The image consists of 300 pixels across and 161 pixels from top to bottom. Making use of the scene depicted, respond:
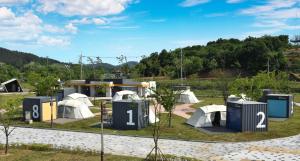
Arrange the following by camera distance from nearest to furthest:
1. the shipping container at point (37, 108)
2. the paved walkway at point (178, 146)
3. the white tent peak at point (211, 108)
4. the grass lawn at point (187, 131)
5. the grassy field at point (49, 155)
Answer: the grassy field at point (49, 155)
the paved walkway at point (178, 146)
the grass lawn at point (187, 131)
the white tent peak at point (211, 108)
the shipping container at point (37, 108)

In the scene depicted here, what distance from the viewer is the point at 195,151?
21.6 meters

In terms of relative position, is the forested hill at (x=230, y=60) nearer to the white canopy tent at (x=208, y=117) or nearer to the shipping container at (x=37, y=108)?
the white canopy tent at (x=208, y=117)

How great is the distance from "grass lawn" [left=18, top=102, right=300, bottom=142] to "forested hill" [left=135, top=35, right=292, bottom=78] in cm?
5449

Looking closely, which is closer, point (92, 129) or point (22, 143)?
point (22, 143)

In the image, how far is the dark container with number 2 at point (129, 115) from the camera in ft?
95.0

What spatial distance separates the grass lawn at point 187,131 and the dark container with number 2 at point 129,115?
28.4 inches

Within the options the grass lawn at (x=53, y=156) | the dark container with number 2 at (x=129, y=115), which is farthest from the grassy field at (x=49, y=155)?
the dark container with number 2 at (x=129, y=115)

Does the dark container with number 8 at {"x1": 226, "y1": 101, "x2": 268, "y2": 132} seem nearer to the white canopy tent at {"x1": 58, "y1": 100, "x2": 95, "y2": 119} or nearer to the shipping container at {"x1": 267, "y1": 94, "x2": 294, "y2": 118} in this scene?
the shipping container at {"x1": 267, "y1": 94, "x2": 294, "y2": 118}

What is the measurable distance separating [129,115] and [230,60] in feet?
233

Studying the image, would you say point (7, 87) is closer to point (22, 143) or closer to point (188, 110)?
point (188, 110)

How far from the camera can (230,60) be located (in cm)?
9606

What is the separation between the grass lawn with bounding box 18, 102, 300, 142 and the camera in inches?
1008

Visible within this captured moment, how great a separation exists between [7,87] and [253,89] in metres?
54.2

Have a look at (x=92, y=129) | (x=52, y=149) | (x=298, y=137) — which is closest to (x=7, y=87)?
(x=92, y=129)
